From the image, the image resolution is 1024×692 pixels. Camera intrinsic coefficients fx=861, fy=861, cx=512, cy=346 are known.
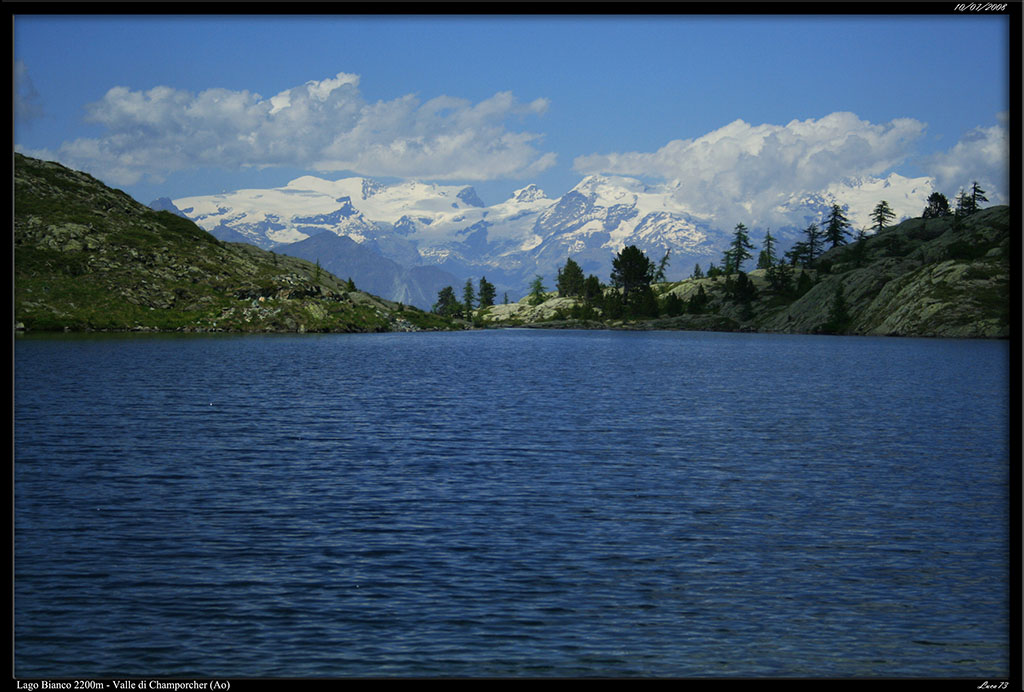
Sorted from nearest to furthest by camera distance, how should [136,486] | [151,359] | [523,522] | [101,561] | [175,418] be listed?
[101,561] < [523,522] < [136,486] < [175,418] < [151,359]

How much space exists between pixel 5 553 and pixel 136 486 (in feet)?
113

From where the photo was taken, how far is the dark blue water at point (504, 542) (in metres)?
24.4

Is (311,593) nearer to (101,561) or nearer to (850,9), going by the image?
(101,561)

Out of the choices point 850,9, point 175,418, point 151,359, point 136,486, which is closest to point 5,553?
point 850,9

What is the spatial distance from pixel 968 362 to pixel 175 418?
458ft

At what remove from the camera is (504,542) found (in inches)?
1384

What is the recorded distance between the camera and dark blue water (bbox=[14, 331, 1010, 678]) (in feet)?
80.1

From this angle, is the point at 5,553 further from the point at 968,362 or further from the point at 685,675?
the point at 968,362

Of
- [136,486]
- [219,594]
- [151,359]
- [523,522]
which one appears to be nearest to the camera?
[219,594]

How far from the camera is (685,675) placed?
22.8m

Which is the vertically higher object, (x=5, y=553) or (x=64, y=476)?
(x=5, y=553)

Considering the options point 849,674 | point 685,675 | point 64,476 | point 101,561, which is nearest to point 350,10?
point 685,675

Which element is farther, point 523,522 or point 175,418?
point 175,418
